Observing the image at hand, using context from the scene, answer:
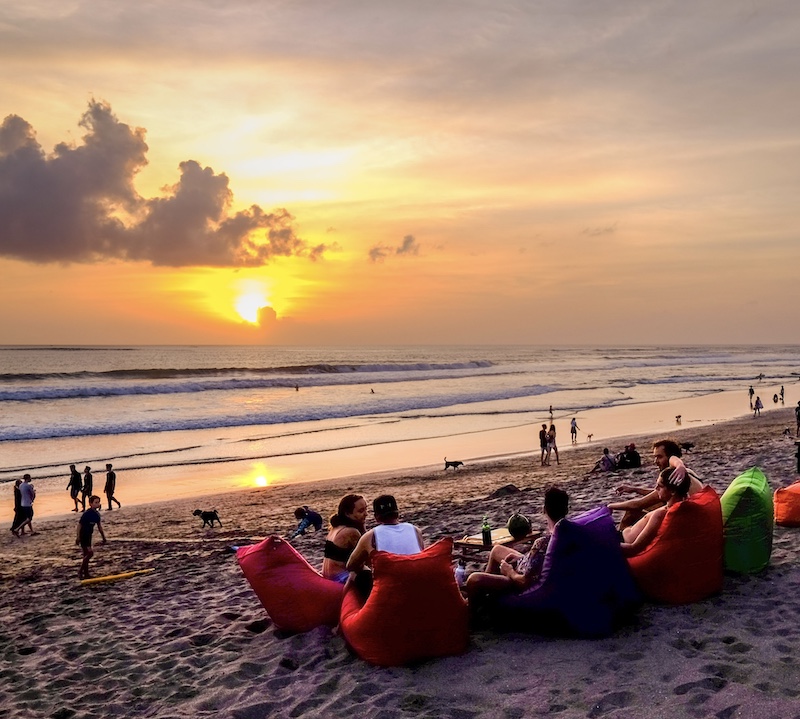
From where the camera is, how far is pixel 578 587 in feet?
18.5

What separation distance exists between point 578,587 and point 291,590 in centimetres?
264

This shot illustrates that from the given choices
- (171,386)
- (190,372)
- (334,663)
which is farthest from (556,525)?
(190,372)

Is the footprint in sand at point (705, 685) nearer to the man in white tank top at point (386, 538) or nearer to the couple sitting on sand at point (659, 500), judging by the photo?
the couple sitting on sand at point (659, 500)

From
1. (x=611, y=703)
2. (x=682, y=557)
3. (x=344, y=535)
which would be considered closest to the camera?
(x=611, y=703)

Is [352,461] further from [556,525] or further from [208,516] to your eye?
[556,525]

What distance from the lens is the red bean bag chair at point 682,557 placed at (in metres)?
6.14

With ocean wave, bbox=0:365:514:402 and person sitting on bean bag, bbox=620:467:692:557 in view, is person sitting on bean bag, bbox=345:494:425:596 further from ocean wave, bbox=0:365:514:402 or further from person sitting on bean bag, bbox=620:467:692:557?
ocean wave, bbox=0:365:514:402

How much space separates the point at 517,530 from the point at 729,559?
2.12m

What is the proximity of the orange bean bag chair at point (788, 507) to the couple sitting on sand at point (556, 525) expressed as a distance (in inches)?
86.4

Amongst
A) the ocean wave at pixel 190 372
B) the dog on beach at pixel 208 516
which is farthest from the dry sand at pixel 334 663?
the ocean wave at pixel 190 372

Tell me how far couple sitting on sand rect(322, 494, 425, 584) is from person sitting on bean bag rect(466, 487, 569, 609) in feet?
2.03

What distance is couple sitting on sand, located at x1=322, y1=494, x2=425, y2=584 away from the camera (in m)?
5.85

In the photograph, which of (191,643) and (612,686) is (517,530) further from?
(191,643)

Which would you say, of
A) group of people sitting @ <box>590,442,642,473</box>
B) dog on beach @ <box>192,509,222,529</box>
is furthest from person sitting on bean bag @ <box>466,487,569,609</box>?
group of people sitting @ <box>590,442,642,473</box>
